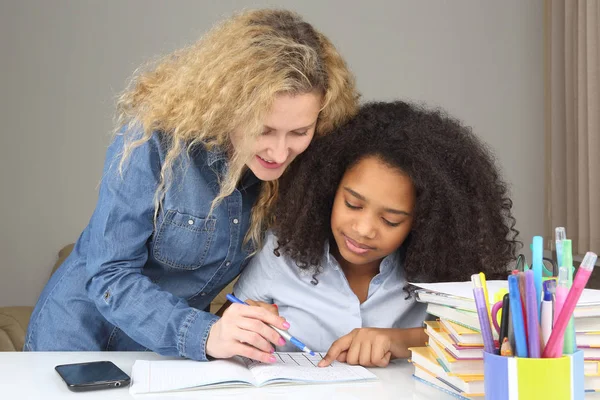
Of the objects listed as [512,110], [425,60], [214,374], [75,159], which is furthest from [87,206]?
[214,374]

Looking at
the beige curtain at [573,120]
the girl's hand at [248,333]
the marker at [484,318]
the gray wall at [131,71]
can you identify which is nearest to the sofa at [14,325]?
the gray wall at [131,71]

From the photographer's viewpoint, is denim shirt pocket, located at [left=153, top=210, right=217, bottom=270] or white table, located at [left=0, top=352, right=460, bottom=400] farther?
denim shirt pocket, located at [left=153, top=210, right=217, bottom=270]

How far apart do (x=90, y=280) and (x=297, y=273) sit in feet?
1.29

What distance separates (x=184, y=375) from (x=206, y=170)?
390 mm

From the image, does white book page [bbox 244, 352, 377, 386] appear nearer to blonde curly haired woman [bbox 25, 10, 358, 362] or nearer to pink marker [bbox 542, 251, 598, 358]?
blonde curly haired woman [bbox 25, 10, 358, 362]

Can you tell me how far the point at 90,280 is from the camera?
123 centimetres

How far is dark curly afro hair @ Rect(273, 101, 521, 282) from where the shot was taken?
1.28 metres

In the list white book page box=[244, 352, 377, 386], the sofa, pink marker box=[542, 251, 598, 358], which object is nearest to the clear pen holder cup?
pink marker box=[542, 251, 598, 358]

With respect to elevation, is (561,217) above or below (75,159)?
below

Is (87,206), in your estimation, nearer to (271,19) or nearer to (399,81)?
(399,81)

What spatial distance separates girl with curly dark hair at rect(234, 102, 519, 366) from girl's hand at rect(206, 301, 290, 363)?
15 centimetres

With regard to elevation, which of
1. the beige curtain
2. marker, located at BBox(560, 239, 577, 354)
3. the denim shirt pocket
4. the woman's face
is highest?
the beige curtain

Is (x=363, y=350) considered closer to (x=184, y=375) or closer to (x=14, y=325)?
(x=184, y=375)

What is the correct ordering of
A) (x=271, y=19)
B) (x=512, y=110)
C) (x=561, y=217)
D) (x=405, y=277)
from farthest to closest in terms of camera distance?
(x=512, y=110), (x=561, y=217), (x=405, y=277), (x=271, y=19)
